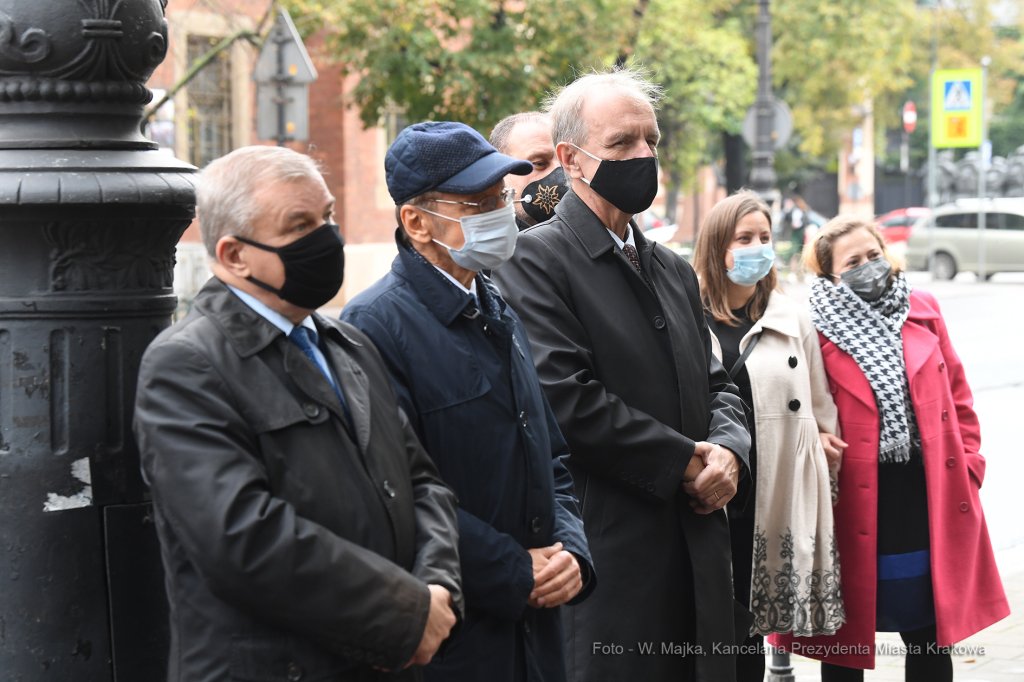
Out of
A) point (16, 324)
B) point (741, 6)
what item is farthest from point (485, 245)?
point (741, 6)

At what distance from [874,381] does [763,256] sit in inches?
25.6

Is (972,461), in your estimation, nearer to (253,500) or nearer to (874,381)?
(874,381)

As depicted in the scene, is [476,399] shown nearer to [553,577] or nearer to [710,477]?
[553,577]

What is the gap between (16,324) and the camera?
112 inches

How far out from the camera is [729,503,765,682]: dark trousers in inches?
175

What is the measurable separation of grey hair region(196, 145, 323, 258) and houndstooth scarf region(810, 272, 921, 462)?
2757 millimetres

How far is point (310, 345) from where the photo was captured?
254 centimetres

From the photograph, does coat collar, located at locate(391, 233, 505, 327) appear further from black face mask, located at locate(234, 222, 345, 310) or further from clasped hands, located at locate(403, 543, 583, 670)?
clasped hands, located at locate(403, 543, 583, 670)

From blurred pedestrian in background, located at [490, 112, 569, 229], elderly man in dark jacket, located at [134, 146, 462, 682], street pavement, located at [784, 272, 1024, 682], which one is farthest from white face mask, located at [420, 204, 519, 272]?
street pavement, located at [784, 272, 1024, 682]

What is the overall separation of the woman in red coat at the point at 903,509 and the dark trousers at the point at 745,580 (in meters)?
0.19

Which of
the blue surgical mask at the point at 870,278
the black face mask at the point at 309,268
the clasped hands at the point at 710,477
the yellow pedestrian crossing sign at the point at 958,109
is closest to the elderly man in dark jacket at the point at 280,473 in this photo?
the black face mask at the point at 309,268

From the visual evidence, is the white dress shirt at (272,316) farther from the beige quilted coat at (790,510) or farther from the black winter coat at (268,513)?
the beige quilted coat at (790,510)

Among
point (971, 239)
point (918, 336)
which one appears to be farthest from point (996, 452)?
point (971, 239)

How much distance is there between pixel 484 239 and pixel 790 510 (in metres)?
2.03
